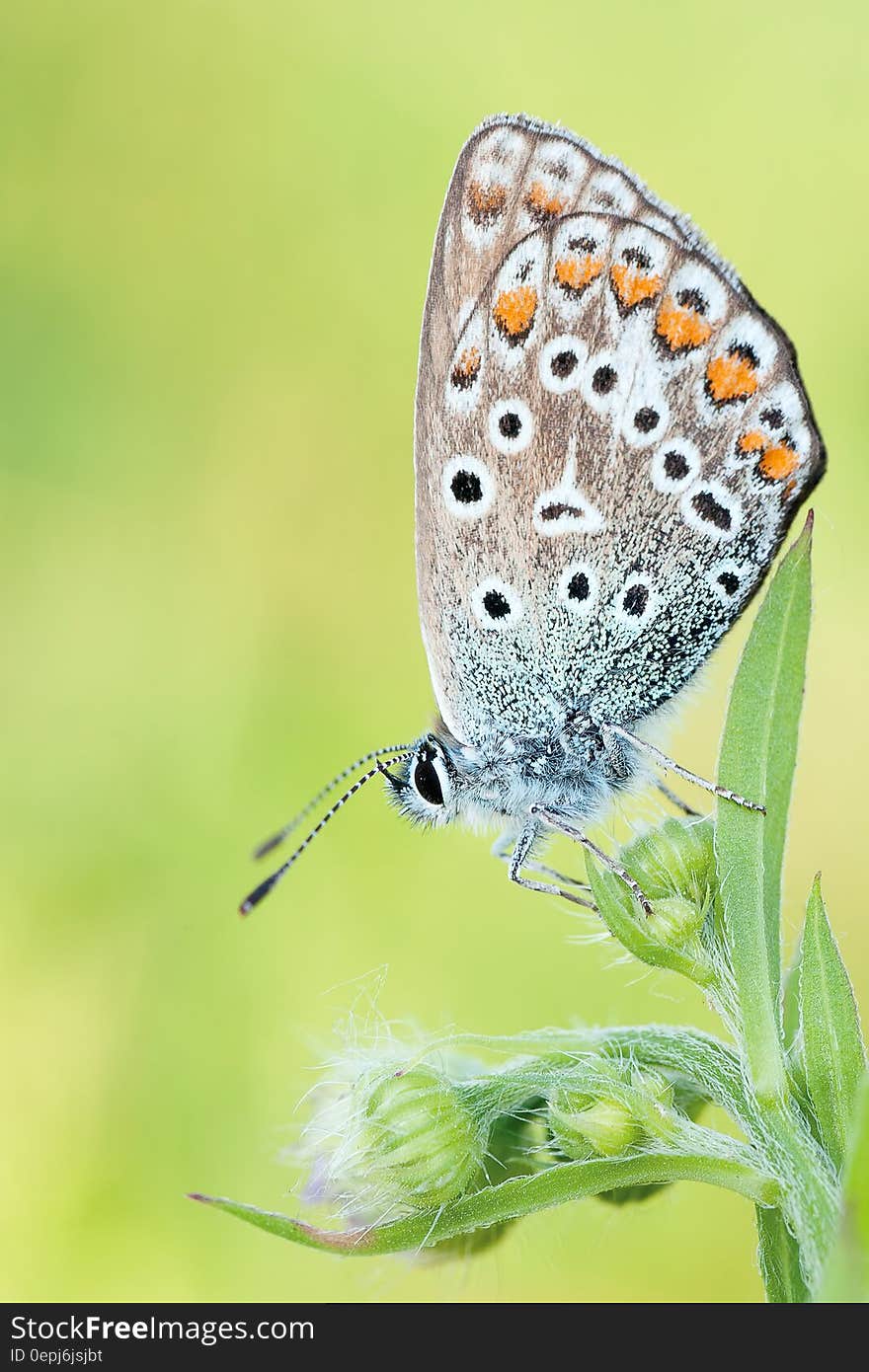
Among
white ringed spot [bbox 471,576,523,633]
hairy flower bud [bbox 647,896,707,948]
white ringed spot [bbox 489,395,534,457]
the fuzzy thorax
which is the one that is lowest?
hairy flower bud [bbox 647,896,707,948]

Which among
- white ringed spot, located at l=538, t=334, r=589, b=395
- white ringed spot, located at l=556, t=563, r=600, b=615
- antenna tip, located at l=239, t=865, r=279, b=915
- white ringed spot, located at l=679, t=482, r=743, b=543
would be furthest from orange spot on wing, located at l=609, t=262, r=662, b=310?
antenna tip, located at l=239, t=865, r=279, b=915

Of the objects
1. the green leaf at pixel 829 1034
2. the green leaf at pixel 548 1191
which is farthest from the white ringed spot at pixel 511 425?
the green leaf at pixel 548 1191

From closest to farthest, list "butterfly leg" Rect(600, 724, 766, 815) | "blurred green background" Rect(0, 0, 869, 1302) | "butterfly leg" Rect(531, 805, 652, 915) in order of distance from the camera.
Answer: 1. "butterfly leg" Rect(531, 805, 652, 915)
2. "butterfly leg" Rect(600, 724, 766, 815)
3. "blurred green background" Rect(0, 0, 869, 1302)

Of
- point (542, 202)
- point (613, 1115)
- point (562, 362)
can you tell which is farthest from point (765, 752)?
point (542, 202)

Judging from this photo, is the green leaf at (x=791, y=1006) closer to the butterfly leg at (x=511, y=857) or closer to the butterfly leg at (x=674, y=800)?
the butterfly leg at (x=511, y=857)

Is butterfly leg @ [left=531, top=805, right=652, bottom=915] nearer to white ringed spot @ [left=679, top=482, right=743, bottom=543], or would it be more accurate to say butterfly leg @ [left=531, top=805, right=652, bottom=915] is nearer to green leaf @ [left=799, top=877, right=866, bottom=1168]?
green leaf @ [left=799, top=877, right=866, bottom=1168]

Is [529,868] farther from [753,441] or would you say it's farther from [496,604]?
[753,441]
